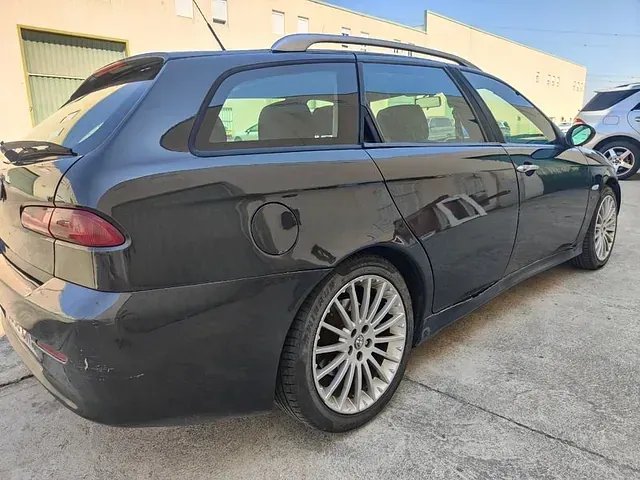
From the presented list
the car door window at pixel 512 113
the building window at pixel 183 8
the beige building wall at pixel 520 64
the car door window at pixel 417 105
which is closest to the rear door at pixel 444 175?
the car door window at pixel 417 105

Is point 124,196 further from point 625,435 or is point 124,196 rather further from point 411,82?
point 625,435

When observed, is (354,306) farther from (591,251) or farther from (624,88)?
(624,88)

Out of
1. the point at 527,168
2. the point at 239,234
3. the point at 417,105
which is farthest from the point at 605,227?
the point at 239,234

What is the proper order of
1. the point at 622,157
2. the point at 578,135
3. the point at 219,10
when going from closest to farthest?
the point at 578,135
the point at 622,157
the point at 219,10

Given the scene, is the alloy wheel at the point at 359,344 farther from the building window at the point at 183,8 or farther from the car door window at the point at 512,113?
A: the building window at the point at 183,8

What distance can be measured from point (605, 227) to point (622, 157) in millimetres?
6224

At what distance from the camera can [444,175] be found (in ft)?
7.11

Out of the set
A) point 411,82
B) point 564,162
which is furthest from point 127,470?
point 564,162

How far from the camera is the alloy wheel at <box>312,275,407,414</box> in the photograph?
1839 millimetres

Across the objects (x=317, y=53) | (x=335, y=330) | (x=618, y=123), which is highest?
(x=317, y=53)

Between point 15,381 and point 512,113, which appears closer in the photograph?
point 15,381

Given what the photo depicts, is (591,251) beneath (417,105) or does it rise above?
beneath

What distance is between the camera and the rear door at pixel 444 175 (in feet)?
6.68

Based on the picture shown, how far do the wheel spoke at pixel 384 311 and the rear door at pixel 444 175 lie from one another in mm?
270
